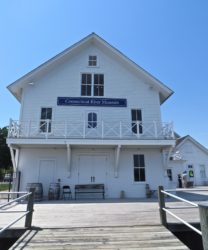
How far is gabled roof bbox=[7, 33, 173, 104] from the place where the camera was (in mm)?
13609

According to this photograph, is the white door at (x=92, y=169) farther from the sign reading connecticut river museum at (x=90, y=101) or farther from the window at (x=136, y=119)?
the sign reading connecticut river museum at (x=90, y=101)

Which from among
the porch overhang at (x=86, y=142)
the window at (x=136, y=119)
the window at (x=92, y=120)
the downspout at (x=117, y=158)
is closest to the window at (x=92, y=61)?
the window at (x=92, y=120)

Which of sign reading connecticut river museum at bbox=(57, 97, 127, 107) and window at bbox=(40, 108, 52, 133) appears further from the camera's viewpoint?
sign reading connecticut river museum at bbox=(57, 97, 127, 107)

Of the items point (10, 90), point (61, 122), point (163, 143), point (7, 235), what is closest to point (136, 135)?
point (163, 143)

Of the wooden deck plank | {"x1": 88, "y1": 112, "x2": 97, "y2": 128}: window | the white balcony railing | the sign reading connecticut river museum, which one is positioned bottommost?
the wooden deck plank

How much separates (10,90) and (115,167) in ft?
26.4

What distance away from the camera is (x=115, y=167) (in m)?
12.8

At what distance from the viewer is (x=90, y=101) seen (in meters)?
13.7

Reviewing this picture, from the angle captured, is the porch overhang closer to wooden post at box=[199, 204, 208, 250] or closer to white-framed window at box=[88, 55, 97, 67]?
white-framed window at box=[88, 55, 97, 67]

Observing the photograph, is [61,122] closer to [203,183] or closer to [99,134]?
[99,134]

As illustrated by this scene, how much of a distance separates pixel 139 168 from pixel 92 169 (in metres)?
2.78

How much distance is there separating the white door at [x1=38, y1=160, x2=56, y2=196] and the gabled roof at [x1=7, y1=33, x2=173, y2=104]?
4.96m

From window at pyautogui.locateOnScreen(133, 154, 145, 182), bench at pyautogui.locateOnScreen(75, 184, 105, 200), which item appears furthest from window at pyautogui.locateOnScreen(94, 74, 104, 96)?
bench at pyautogui.locateOnScreen(75, 184, 105, 200)

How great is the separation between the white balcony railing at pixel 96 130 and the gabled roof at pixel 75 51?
2.41m
